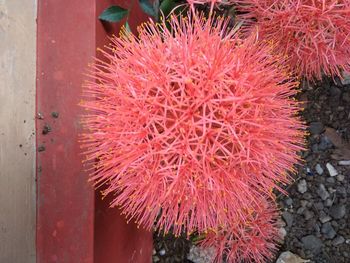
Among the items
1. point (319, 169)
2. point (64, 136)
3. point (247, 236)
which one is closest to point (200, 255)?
point (247, 236)

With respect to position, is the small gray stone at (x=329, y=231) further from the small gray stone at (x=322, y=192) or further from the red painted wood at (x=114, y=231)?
the red painted wood at (x=114, y=231)

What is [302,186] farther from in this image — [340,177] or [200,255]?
[200,255]

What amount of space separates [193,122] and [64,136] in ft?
1.25

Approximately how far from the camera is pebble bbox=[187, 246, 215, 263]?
127 cm

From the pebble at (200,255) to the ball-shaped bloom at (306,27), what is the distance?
65 cm

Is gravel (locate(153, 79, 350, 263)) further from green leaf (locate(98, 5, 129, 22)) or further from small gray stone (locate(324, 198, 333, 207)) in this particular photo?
green leaf (locate(98, 5, 129, 22))

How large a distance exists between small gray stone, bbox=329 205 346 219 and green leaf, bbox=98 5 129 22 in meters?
0.90

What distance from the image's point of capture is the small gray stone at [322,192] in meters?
1.31

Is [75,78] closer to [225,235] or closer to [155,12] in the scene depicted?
[155,12]

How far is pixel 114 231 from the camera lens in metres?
1.01

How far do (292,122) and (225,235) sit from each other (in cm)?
46

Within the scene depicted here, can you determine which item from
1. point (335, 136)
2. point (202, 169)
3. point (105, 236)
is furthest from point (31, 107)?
point (335, 136)

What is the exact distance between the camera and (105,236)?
97 centimetres

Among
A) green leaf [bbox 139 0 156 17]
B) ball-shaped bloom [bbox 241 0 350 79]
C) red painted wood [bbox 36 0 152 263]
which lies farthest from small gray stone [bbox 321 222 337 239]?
green leaf [bbox 139 0 156 17]
